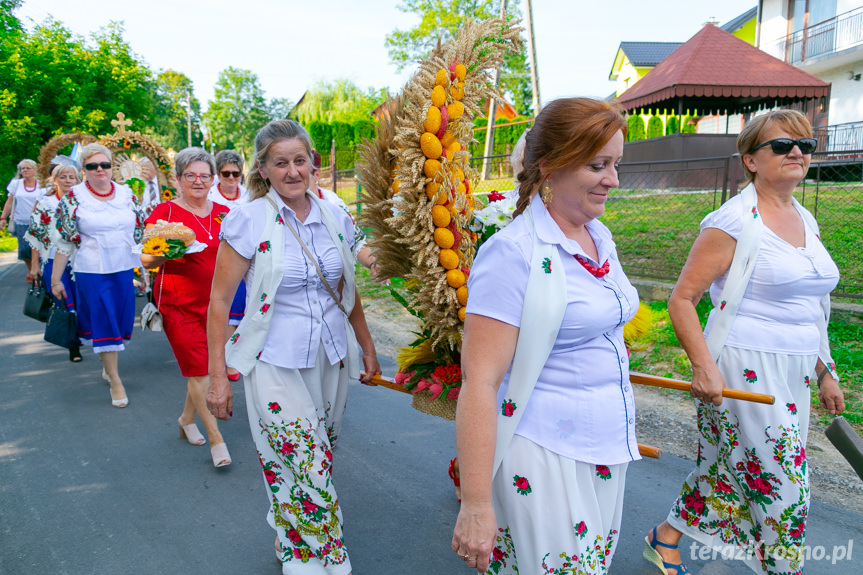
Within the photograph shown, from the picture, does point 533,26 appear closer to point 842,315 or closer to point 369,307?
point 369,307

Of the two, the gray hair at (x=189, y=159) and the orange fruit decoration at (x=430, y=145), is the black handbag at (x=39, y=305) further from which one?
the orange fruit decoration at (x=430, y=145)

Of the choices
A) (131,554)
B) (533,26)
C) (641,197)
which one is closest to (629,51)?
(533,26)

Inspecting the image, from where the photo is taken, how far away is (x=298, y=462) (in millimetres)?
2760

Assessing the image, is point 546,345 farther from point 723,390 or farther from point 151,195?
point 151,195

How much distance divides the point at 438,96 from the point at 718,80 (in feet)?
50.7

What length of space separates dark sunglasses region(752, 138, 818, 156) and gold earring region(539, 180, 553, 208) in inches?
52.0

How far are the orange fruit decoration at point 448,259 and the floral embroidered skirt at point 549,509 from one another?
100cm

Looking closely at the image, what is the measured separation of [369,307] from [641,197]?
5204 millimetres

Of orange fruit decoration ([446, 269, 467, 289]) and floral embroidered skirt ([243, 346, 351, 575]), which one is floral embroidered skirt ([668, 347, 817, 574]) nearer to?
orange fruit decoration ([446, 269, 467, 289])

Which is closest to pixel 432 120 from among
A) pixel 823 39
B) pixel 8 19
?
pixel 823 39

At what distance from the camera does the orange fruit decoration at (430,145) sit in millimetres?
2510

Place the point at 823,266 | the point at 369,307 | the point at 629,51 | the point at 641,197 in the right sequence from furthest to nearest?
the point at 629,51 < the point at 641,197 < the point at 369,307 < the point at 823,266

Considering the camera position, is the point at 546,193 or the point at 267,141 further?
the point at 267,141

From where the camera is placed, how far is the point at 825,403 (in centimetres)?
287
